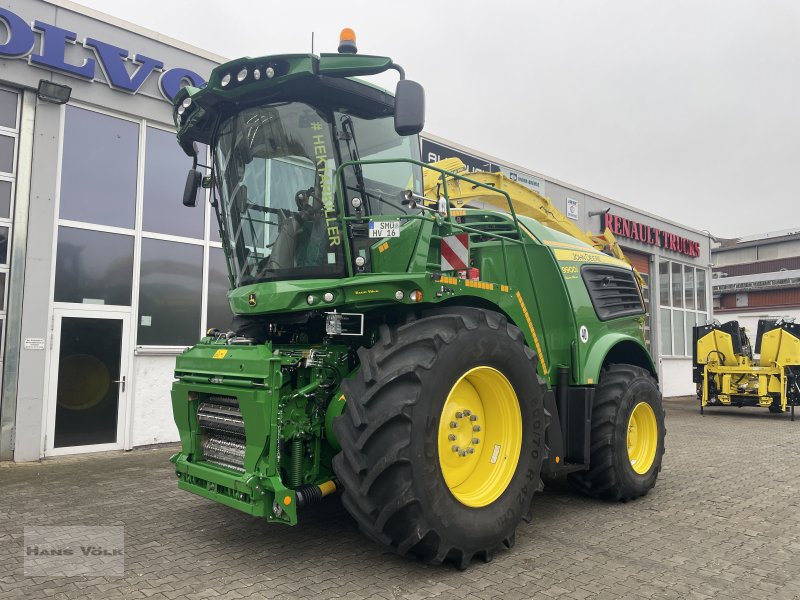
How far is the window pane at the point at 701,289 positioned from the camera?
2153 cm

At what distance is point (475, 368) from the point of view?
151 inches

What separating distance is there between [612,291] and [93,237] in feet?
22.7

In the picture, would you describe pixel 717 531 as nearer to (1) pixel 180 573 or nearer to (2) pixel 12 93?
(1) pixel 180 573

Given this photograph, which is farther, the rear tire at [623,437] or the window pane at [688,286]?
the window pane at [688,286]

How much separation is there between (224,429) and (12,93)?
21.2 feet

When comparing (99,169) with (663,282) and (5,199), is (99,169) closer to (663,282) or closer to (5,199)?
(5,199)

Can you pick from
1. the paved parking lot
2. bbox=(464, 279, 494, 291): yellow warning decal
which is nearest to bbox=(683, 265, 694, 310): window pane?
the paved parking lot

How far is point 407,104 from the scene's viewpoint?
3689 millimetres

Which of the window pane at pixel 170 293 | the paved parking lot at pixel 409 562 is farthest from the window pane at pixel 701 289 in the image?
the window pane at pixel 170 293

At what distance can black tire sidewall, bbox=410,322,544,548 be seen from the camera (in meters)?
3.42

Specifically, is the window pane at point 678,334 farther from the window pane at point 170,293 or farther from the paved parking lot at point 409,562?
the window pane at point 170,293

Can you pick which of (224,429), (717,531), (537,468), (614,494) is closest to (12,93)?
(224,429)

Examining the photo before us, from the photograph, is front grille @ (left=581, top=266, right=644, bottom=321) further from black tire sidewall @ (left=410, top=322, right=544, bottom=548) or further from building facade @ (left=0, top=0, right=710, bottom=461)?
building facade @ (left=0, top=0, right=710, bottom=461)

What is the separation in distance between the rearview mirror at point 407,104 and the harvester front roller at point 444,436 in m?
1.23
